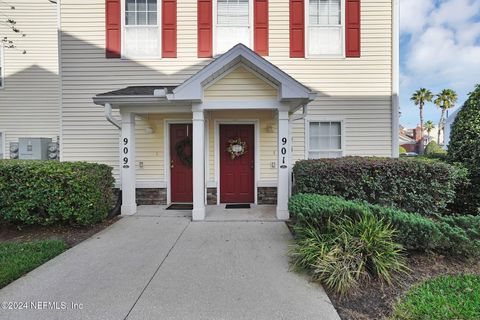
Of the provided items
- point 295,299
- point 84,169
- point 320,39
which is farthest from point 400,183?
point 84,169

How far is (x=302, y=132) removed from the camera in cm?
708

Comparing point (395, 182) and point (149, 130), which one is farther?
point (149, 130)

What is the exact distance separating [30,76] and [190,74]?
661 centimetres

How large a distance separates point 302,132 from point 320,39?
8.82ft

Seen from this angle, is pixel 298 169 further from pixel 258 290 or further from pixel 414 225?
pixel 258 290

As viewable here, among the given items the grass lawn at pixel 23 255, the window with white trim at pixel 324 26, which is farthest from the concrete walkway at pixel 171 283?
the window with white trim at pixel 324 26

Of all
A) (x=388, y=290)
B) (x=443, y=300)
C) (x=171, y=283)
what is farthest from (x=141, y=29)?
(x=443, y=300)

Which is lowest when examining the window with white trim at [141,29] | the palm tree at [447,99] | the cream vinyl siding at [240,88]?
the cream vinyl siding at [240,88]

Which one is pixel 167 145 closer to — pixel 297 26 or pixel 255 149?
pixel 255 149

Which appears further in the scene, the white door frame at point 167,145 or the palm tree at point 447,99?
the palm tree at point 447,99

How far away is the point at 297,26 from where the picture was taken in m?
→ 6.94

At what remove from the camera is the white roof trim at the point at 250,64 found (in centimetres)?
511

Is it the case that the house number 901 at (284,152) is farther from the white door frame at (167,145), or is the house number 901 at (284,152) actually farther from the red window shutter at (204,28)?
the red window shutter at (204,28)

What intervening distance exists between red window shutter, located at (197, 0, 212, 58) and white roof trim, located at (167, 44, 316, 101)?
209 cm
